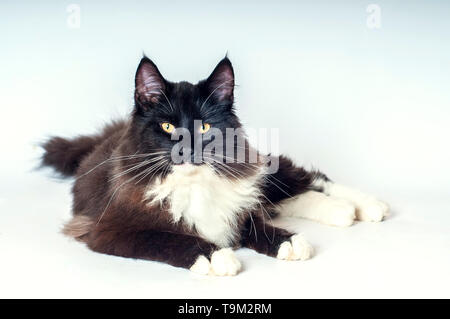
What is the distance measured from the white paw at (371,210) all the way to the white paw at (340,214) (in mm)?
115

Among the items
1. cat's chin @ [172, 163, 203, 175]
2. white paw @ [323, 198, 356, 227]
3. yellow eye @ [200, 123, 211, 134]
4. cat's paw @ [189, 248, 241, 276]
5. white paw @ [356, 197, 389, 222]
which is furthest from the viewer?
white paw @ [356, 197, 389, 222]

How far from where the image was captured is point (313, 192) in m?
4.43

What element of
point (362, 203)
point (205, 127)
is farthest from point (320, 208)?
point (205, 127)

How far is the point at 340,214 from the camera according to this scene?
13.5 feet

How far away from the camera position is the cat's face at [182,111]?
3326 millimetres

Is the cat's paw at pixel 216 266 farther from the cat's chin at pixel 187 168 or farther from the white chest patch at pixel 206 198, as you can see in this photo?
the cat's chin at pixel 187 168

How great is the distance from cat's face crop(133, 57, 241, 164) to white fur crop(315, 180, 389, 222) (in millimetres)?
1245

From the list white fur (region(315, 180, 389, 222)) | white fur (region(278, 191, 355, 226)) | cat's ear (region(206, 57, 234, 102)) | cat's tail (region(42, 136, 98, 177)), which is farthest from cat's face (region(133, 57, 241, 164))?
cat's tail (region(42, 136, 98, 177))

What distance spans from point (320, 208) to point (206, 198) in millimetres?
1123

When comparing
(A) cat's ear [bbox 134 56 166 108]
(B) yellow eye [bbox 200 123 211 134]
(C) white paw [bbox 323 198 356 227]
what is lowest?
(C) white paw [bbox 323 198 356 227]

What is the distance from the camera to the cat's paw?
315 centimetres

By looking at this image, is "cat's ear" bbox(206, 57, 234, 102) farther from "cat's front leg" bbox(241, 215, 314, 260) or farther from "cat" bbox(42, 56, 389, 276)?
"cat's front leg" bbox(241, 215, 314, 260)

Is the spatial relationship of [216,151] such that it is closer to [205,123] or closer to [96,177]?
[205,123]

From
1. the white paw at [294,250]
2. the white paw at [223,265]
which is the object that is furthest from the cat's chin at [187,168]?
the white paw at [294,250]
